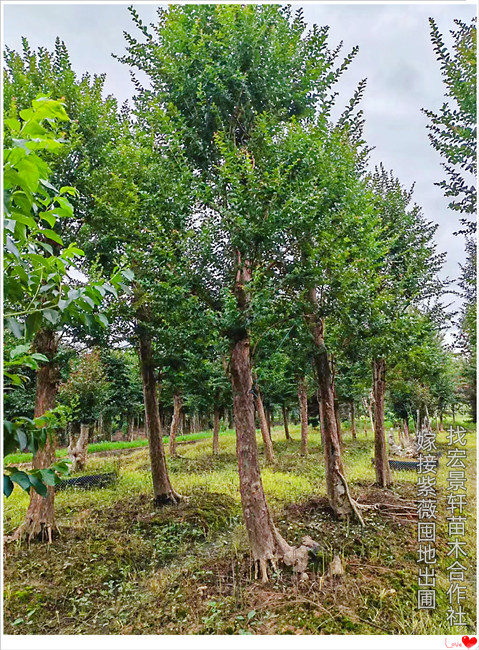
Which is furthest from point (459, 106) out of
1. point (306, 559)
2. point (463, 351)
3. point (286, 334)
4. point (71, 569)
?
point (71, 569)

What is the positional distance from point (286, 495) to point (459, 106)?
5312mm

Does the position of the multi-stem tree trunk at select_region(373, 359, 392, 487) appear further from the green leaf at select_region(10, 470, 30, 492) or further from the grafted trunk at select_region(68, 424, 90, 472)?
the grafted trunk at select_region(68, 424, 90, 472)

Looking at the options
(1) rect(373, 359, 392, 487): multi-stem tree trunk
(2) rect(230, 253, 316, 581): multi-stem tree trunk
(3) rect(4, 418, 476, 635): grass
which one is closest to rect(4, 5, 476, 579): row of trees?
(2) rect(230, 253, 316, 581): multi-stem tree trunk

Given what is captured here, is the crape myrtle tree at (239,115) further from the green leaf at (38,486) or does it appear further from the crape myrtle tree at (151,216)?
the green leaf at (38,486)

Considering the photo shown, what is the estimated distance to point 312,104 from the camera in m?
4.27

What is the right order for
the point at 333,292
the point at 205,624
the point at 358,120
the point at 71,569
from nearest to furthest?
the point at 205,624 → the point at 71,569 → the point at 333,292 → the point at 358,120

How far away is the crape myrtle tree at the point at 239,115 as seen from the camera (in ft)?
11.1

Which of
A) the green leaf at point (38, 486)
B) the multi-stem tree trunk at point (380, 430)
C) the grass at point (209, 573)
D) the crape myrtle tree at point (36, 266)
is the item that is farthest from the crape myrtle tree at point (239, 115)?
the multi-stem tree trunk at point (380, 430)

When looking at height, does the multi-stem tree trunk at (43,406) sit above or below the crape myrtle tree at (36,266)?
below

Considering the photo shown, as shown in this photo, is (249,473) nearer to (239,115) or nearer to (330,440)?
(330,440)

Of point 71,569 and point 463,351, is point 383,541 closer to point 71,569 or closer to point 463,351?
point 463,351

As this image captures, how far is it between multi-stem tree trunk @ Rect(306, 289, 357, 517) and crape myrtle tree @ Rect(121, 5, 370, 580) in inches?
56.1

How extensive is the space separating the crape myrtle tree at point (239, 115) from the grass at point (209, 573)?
0.42 metres

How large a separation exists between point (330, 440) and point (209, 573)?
2.11 m
